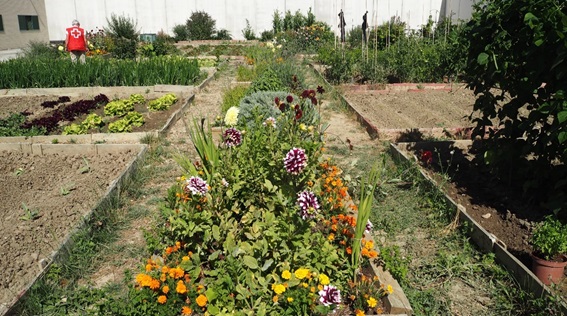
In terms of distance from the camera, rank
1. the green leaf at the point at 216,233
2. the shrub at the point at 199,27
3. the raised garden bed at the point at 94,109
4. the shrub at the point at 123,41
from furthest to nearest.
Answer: the shrub at the point at 199,27 < the shrub at the point at 123,41 < the raised garden bed at the point at 94,109 < the green leaf at the point at 216,233

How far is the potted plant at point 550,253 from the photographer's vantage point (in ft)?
9.10

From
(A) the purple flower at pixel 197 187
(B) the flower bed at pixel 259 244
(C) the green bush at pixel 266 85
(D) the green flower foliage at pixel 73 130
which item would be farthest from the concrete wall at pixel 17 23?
(A) the purple flower at pixel 197 187

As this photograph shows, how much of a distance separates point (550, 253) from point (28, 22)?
23708 millimetres

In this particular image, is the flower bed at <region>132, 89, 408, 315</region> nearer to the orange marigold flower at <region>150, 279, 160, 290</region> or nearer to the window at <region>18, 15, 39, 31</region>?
Result: the orange marigold flower at <region>150, 279, 160, 290</region>

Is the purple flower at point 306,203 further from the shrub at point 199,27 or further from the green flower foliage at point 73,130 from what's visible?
the shrub at point 199,27

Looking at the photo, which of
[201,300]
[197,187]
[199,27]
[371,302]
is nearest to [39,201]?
[197,187]

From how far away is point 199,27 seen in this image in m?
20.8

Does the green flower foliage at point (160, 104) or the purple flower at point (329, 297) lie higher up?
the green flower foliage at point (160, 104)

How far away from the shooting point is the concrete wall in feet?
65.4

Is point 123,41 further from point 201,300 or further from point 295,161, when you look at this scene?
point 201,300

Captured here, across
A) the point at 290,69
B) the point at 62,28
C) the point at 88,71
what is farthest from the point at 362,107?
the point at 62,28

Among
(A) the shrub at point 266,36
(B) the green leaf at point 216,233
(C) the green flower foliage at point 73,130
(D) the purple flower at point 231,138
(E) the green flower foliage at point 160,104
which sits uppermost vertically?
(A) the shrub at point 266,36

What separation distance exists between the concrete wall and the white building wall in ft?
1.13

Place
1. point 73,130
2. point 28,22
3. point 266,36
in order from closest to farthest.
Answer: point 73,130 → point 266,36 → point 28,22
